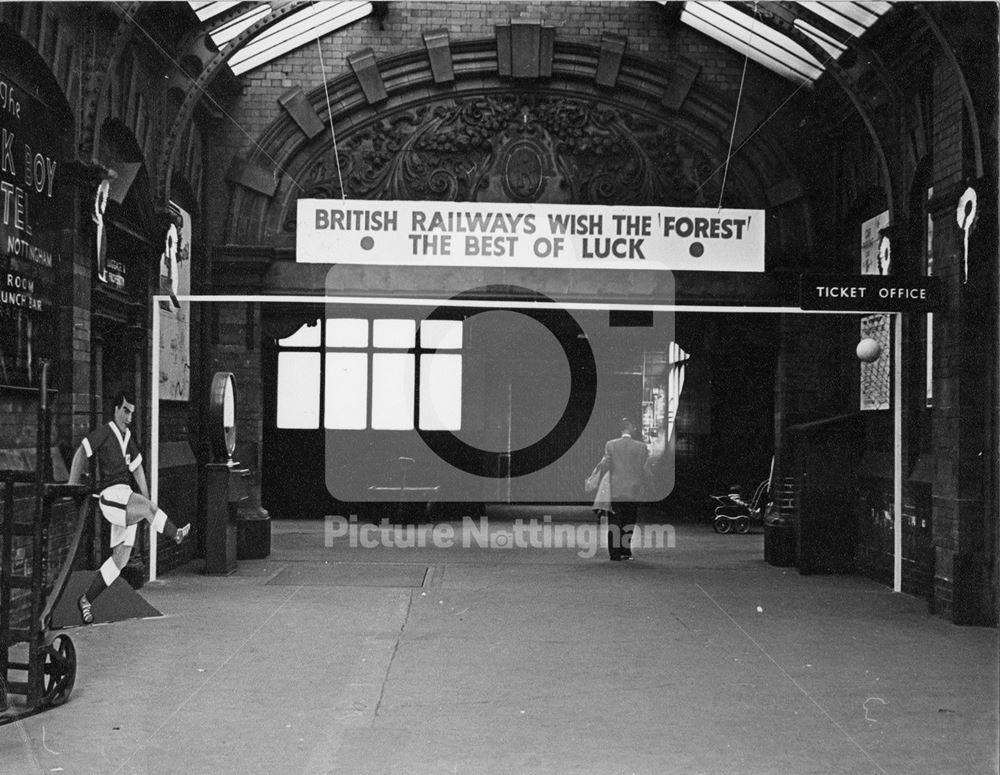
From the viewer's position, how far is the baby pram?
17375mm

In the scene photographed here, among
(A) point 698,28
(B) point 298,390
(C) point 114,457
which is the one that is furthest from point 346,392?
(C) point 114,457

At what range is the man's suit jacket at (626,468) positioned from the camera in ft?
43.5

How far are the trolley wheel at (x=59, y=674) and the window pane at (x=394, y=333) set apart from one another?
12.3 metres

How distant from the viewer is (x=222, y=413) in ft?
38.0

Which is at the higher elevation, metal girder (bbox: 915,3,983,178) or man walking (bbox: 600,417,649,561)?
metal girder (bbox: 915,3,983,178)

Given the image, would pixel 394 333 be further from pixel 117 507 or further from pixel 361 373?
pixel 117 507

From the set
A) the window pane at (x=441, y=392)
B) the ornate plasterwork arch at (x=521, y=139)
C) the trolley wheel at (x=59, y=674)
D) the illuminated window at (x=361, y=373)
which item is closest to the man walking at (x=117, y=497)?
the trolley wheel at (x=59, y=674)

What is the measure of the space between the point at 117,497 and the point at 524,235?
14.6 feet

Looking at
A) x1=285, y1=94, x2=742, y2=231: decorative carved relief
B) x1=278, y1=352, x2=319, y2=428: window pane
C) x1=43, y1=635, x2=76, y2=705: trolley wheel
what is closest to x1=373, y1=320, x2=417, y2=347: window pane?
x1=278, y1=352, x2=319, y2=428: window pane

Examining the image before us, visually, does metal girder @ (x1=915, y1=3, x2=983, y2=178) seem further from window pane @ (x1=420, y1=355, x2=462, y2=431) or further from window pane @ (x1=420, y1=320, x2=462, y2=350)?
window pane @ (x1=420, y1=355, x2=462, y2=431)

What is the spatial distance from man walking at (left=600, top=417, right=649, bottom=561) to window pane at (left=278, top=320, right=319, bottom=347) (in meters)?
6.52

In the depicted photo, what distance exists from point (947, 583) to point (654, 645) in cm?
283

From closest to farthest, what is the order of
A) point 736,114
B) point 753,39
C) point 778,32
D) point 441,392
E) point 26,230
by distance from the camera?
point 26,230, point 778,32, point 753,39, point 736,114, point 441,392

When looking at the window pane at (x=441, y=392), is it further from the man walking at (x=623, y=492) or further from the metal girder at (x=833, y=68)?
the metal girder at (x=833, y=68)
